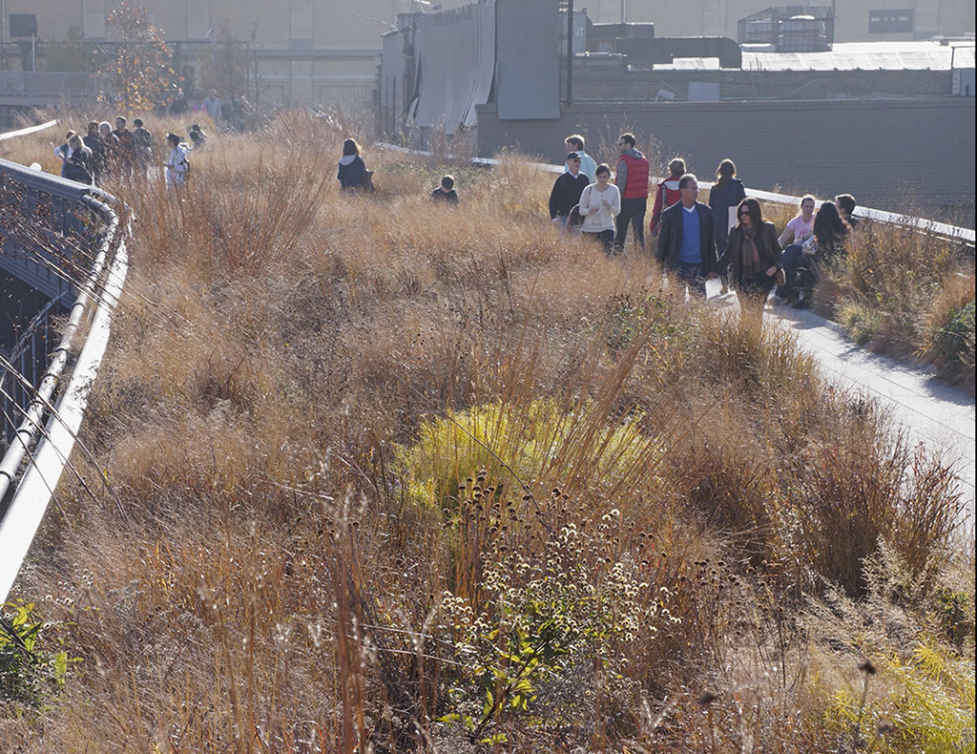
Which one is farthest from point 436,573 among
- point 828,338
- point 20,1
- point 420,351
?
point 20,1

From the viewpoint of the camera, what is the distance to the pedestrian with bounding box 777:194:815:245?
1439 cm

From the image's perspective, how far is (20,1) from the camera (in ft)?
236

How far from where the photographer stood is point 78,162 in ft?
62.8

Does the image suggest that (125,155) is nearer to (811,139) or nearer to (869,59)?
A: (811,139)

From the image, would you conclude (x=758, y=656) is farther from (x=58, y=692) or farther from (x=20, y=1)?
(x=20, y=1)

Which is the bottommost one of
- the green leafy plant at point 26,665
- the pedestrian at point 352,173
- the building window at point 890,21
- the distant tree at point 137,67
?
the green leafy plant at point 26,665

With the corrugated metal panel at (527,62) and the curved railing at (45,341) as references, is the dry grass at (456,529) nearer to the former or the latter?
the curved railing at (45,341)

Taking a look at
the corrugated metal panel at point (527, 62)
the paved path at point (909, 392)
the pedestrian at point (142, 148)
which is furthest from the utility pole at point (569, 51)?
A: the paved path at point (909, 392)

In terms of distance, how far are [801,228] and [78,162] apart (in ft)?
37.6

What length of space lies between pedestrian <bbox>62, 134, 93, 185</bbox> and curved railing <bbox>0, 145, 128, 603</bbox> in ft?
5.37

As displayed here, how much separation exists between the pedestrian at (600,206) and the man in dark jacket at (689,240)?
1.23 m

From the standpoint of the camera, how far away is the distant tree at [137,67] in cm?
3866

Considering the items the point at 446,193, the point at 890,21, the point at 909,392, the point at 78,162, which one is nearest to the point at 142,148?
the point at 78,162

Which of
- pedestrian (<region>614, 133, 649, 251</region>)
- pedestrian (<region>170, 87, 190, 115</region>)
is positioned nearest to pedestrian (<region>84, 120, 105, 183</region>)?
pedestrian (<region>614, 133, 649, 251</region>)
